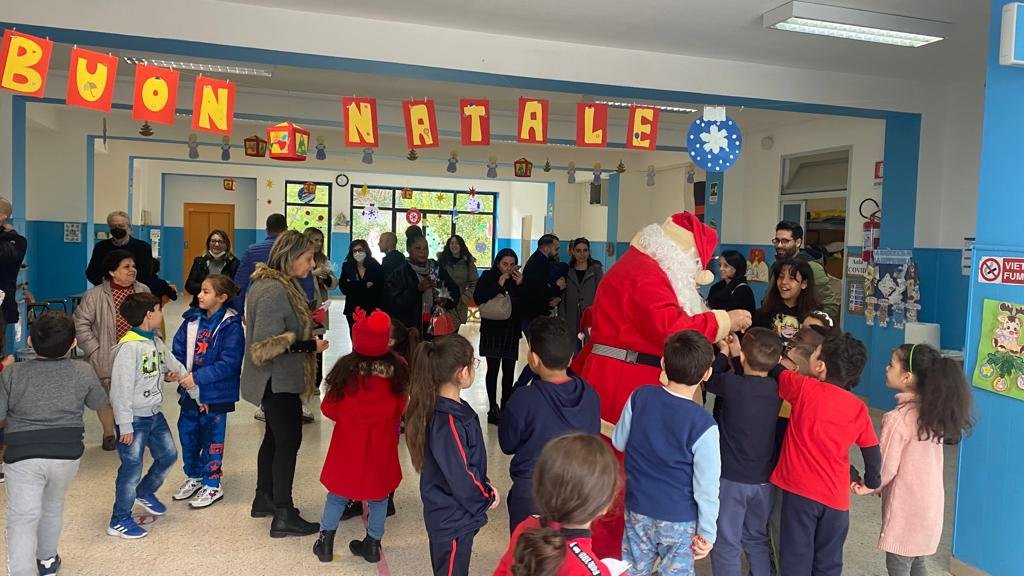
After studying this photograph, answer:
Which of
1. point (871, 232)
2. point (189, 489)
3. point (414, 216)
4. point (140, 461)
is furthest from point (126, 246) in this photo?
point (414, 216)

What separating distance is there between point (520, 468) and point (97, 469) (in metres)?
2.90

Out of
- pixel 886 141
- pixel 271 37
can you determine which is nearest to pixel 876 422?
pixel 886 141

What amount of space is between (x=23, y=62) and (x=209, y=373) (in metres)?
1.79

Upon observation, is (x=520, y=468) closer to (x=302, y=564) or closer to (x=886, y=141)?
(x=302, y=564)

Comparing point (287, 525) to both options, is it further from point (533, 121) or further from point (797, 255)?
point (533, 121)

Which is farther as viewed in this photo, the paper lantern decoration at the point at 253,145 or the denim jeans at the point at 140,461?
the paper lantern decoration at the point at 253,145

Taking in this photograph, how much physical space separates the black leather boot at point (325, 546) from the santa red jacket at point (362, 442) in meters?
0.22

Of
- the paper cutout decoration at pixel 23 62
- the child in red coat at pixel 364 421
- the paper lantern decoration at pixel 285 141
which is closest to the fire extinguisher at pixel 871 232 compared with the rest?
the paper lantern decoration at pixel 285 141

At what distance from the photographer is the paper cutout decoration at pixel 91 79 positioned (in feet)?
11.9

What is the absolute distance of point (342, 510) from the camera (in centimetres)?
303

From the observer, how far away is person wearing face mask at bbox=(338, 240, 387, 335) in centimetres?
513

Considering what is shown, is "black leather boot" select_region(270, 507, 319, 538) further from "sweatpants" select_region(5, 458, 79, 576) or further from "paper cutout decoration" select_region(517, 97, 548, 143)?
"paper cutout decoration" select_region(517, 97, 548, 143)

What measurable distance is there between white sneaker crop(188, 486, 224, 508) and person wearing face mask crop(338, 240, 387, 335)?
1683 mm

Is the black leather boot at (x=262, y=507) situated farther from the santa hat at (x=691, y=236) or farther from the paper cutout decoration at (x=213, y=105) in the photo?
the santa hat at (x=691, y=236)
